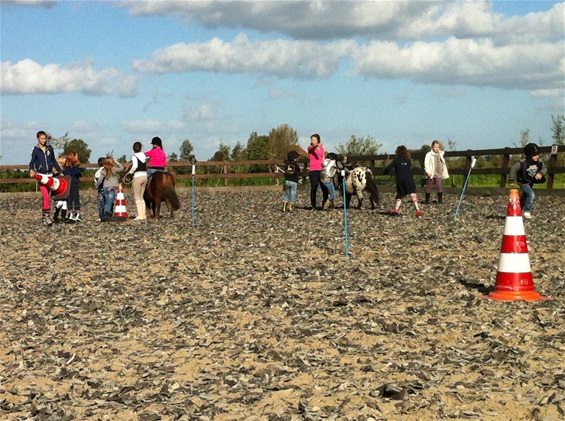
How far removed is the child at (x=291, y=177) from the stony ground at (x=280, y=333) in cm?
695

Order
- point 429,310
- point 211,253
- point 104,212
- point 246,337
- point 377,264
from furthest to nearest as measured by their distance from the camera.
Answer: point 104,212, point 211,253, point 377,264, point 429,310, point 246,337

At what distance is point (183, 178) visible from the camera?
44.3m

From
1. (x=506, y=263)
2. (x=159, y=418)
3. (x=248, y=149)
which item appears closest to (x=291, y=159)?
(x=506, y=263)

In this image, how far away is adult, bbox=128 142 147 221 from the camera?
70.1 feet

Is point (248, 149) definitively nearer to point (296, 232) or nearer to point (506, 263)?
point (296, 232)

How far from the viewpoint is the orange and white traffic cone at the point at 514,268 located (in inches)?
378

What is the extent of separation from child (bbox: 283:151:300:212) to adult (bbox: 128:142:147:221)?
11.2 feet

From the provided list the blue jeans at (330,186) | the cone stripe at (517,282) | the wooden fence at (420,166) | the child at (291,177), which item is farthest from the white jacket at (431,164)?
the cone stripe at (517,282)

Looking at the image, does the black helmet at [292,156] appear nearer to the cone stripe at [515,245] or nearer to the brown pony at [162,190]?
the brown pony at [162,190]

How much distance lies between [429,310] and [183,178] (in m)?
35.8

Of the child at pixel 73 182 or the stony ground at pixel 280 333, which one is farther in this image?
the child at pixel 73 182

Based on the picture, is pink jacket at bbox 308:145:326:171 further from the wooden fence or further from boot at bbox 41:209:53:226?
boot at bbox 41:209:53:226

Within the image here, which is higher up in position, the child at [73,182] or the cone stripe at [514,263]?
the child at [73,182]

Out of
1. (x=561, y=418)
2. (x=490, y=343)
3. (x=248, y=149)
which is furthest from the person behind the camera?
(x=248, y=149)
